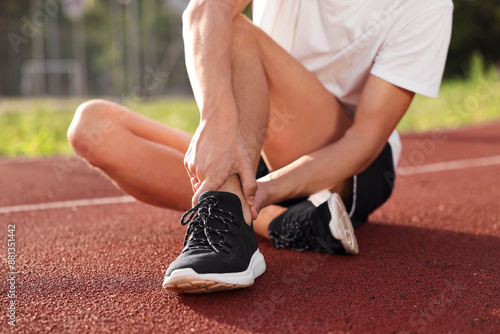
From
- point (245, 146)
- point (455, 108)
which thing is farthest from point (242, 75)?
point (455, 108)

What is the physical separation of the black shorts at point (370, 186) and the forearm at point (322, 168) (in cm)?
16

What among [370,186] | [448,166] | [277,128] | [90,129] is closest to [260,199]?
[277,128]

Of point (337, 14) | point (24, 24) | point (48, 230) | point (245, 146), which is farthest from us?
point (24, 24)

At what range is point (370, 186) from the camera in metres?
2.11

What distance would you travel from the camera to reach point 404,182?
3.75 meters

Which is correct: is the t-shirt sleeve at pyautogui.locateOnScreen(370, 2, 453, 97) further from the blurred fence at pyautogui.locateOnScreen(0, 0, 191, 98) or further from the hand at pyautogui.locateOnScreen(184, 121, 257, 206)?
the blurred fence at pyautogui.locateOnScreen(0, 0, 191, 98)

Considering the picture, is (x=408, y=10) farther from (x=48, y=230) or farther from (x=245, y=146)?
(x=48, y=230)

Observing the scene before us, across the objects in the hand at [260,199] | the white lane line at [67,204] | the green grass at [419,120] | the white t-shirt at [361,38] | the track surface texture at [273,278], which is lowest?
the green grass at [419,120]

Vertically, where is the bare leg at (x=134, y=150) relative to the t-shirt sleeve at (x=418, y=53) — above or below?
below

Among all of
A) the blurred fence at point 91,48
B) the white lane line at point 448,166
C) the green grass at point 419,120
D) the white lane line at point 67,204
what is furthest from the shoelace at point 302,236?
the blurred fence at point 91,48

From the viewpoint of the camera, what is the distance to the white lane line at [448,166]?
4254 mm

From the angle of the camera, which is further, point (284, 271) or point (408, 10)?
point (408, 10)

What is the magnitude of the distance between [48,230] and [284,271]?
1226 mm

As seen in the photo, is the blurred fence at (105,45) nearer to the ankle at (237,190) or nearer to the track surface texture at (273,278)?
the track surface texture at (273,278)
